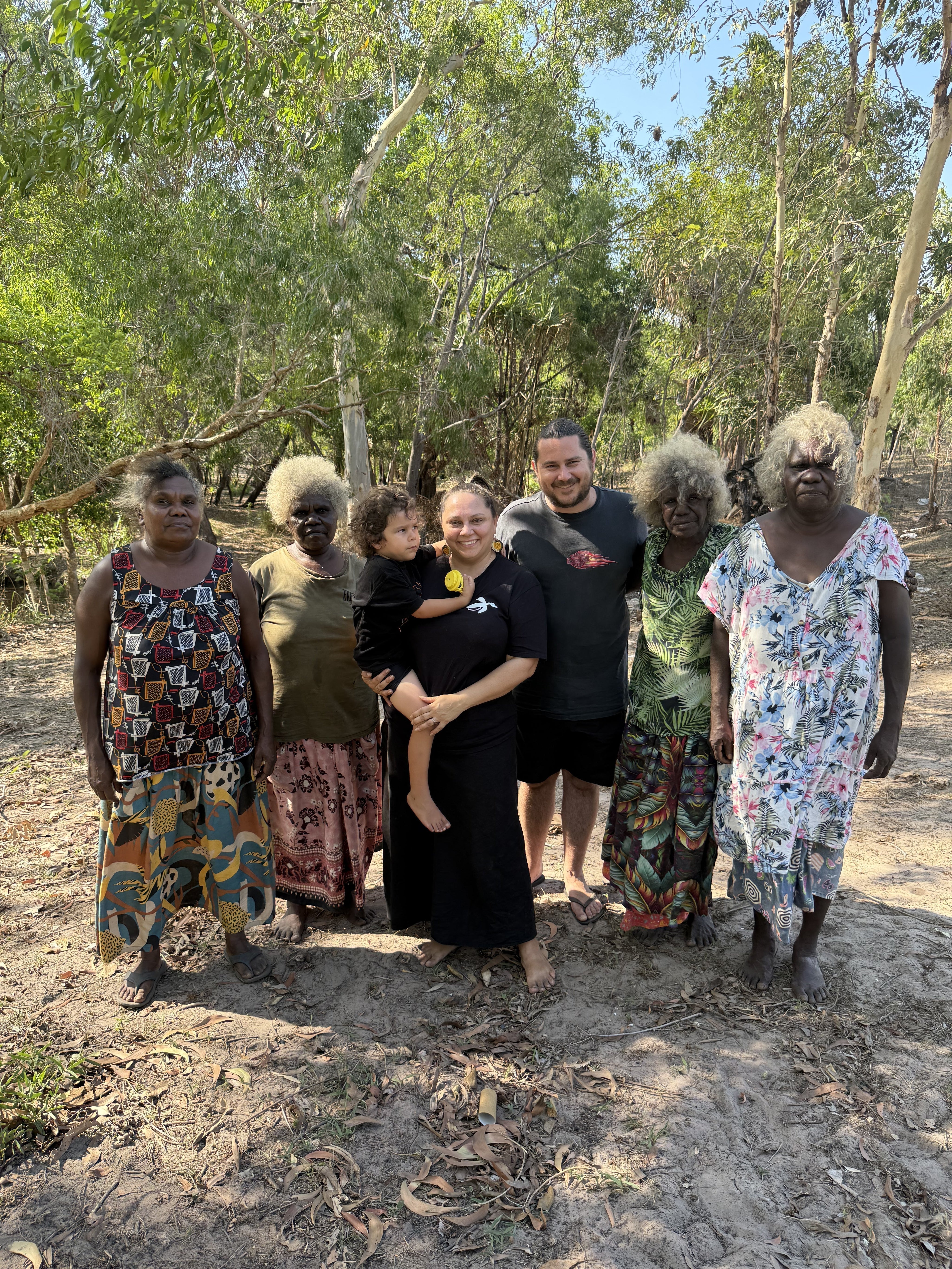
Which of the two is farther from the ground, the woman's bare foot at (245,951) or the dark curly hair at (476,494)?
the dark curly hair at (476,494)

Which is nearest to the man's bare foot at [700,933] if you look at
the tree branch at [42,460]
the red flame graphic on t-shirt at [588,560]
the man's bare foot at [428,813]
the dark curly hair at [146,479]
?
the man's bare foot at [428,813]

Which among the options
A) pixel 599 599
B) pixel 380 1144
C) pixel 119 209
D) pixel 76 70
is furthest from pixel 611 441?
pixel 380 1144

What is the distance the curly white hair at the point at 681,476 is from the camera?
2.85 m

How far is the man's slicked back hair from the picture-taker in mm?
3072

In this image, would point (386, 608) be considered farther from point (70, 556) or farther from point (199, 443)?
point (70, 556)

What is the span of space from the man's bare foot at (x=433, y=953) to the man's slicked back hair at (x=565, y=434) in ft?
6.42

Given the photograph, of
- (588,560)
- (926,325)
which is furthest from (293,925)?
(926,325)

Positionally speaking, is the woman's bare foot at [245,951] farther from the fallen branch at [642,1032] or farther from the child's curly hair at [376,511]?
the child's curly hair at [376,511]

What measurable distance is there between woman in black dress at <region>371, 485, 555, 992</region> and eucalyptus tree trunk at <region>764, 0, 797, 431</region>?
7093 mm

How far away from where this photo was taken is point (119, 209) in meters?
7.80

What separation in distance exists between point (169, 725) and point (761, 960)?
229 centimetres

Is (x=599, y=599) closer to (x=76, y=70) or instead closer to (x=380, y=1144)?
(x=380, y=1144)

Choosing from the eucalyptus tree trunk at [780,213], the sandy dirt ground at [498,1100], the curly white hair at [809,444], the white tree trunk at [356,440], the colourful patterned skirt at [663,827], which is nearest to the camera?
the sandy dirt ground at [498,1100]

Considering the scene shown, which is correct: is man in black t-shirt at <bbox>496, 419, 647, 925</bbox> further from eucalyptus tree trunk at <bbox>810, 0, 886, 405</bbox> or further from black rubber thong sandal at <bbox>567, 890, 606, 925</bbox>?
eucalyptus tree trunk at <bbox>810, 0, 886, 405</bbox>
